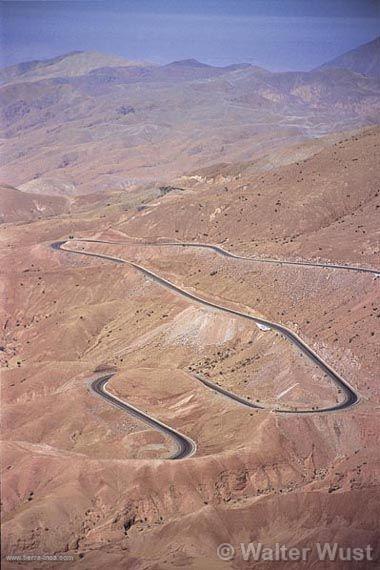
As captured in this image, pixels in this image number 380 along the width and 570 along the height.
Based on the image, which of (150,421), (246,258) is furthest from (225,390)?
(246,258)

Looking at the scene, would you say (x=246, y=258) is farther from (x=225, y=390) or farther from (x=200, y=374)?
(x=225, y=390)

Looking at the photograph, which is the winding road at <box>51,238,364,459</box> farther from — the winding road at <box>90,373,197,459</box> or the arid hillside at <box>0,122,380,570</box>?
the arid hillside at <box>0,122,380,570</box>

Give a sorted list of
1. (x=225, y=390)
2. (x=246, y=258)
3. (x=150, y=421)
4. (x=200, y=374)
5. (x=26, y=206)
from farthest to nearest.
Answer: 1. (x=26, y=206)
2. (x=246, y=258)
3. (x=200, y=374)
4. (x=225, y=390)
5. (x=150, y=421)

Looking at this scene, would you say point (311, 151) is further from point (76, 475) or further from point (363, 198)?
point (76, 475)

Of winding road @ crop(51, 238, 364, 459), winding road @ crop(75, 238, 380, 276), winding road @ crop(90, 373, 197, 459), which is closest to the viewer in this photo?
winding road @ crop(90, 373, 197, 459)

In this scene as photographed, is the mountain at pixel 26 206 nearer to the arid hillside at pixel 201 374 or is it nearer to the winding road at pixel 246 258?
the arid hillside at pixel 201 374

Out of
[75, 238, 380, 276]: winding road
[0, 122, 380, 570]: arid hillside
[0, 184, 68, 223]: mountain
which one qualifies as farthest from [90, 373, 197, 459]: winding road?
[0, 184, 68, 223]: mountain

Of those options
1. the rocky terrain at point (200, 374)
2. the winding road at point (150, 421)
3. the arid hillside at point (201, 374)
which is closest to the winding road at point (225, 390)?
the winding road at point (150, 421)

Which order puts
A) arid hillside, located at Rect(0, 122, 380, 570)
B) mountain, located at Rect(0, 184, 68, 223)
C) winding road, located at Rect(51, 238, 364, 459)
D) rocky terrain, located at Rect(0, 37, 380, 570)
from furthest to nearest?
mountain, located at Rect(0, 184, 68, 223), winding road, located at Rect(51, 238, 364, 459), arid hillside, located at Rect(0, 122, 380, 570), rocky terrain, located at Rect(0, 37, 380, 570)

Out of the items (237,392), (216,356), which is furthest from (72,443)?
(216,356)
